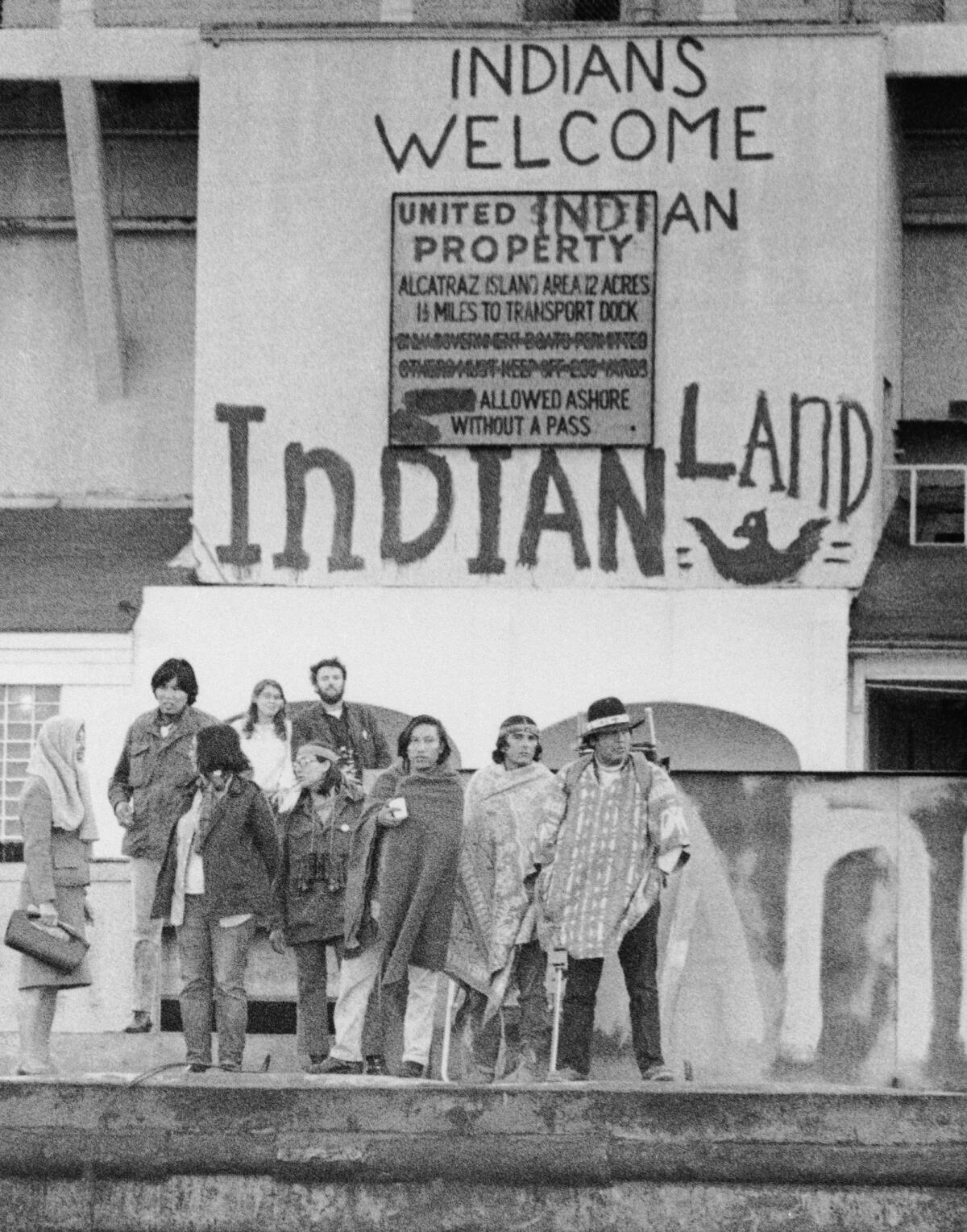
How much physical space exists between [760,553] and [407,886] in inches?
355

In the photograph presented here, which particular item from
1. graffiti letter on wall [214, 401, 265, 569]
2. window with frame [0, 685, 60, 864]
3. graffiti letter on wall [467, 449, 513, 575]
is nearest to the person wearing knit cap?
window with frame [0, 685, 60, 864]

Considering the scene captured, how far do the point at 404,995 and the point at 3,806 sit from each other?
8.84 meters

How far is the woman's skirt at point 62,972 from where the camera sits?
16.5m

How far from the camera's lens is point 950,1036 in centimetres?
1661

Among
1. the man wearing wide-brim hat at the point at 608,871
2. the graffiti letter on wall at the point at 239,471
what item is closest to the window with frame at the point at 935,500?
the graffiti letter on wall at the point at 239,471

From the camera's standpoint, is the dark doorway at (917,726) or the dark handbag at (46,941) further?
the dark doorway at (917,726)

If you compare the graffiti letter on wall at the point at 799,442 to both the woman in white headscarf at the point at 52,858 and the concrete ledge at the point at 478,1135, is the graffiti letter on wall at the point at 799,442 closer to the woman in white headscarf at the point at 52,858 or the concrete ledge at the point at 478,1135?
the woman in white headscarf at the point at 52,858

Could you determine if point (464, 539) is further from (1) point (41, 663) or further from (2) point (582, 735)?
(2) point (582, 735)

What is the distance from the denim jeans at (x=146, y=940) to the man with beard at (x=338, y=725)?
133 centimetres

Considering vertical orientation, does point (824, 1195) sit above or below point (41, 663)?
below

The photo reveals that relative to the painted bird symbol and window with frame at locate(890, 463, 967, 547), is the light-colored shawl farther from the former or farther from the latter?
window with frame at locate(890, 463, 967, 547)

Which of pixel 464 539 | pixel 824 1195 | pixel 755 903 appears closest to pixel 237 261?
pixel 464 539

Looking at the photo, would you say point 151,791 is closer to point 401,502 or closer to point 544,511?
point 401,502

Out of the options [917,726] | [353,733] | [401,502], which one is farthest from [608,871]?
[917,726]
